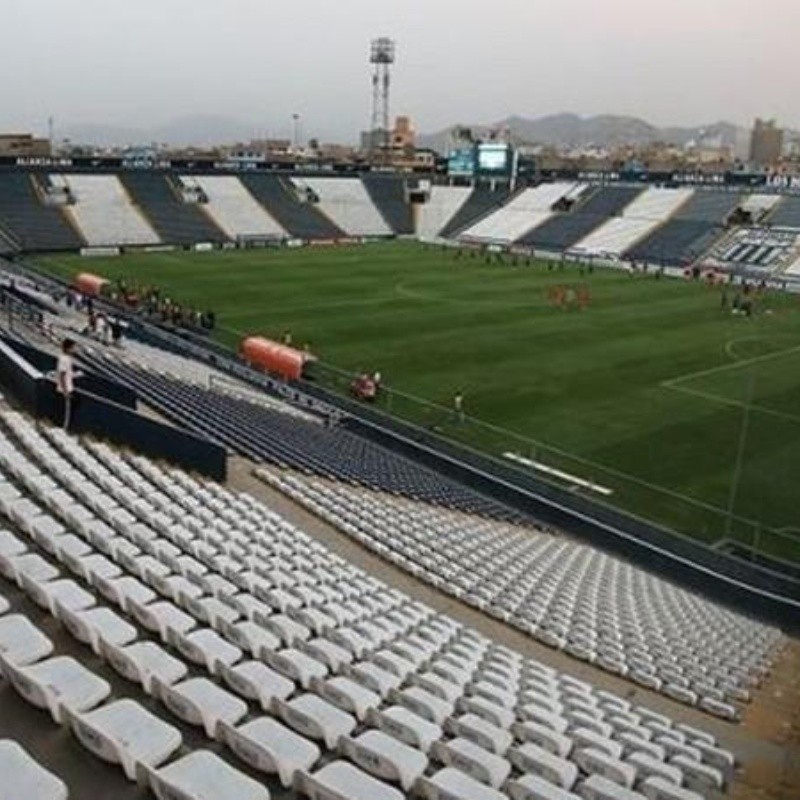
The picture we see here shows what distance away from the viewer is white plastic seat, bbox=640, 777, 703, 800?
8125mm

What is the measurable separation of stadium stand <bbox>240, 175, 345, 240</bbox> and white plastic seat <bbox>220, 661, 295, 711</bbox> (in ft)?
249

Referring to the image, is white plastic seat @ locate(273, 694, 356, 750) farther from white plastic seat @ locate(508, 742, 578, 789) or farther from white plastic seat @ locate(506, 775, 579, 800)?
white plastic seat @ locate(508, 742, 578, 789)

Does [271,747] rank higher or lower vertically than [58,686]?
lower

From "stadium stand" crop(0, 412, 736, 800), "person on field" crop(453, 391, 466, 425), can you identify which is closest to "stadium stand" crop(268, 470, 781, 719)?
"stadium stand" crop(0, 412, 736, 800)

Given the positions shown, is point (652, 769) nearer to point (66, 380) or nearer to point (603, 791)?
point (603, 791)

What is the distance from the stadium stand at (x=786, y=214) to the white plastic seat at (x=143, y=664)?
7491cm

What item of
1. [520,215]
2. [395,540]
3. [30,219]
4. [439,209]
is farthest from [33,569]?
[439,209]

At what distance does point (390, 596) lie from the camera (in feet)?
44.7

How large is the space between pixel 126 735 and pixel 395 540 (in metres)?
10.7

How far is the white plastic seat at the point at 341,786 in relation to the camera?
6.38m

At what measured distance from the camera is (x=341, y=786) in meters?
6.48

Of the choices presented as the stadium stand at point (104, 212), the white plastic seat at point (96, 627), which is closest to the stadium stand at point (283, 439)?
the white plastic seat at point (96, 627)

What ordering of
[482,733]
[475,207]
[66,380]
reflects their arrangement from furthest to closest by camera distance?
[475,207], [66,380], [482,733]

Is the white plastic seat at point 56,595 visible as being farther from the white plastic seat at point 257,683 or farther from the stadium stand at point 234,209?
the stadium stand at point 234,209
